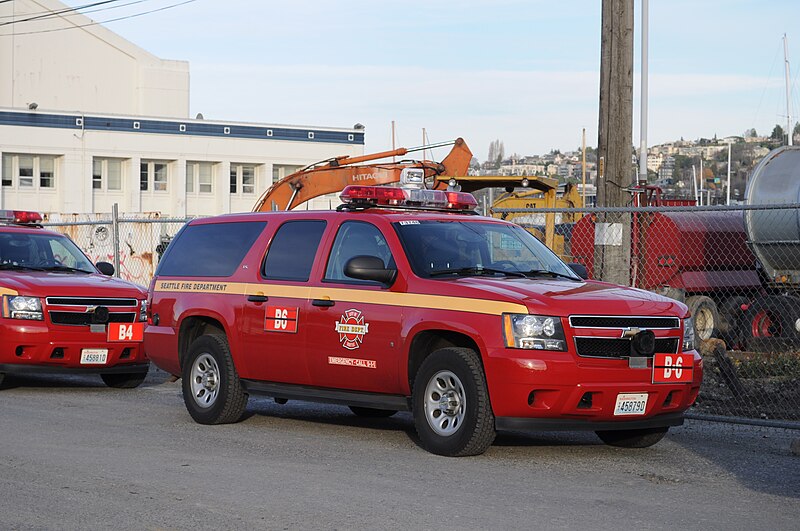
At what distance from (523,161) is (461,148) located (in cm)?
14570

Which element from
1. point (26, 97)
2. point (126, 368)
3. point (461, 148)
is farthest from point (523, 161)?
point (126, 368)

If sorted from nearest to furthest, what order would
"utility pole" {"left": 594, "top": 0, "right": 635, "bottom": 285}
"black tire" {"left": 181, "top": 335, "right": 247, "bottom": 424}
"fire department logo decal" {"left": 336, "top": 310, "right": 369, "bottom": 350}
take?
"fire department logo decal" {"left": 336, "top": 310, "right": 369, "bottom": 350} → "black tire" {"left": 181, "top": 335, "right": 247, "bottom": 424} → "utility pole" {"left": 594, "top": 0, "right": 635, "bottom": 285}

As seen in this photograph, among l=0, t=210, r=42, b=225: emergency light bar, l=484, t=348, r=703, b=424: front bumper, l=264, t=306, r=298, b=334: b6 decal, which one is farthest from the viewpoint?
l=0, t=210, r=42, b=225: emergency light bar

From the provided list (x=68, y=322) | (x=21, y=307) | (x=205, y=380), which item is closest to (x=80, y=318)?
(x=68, y=322)

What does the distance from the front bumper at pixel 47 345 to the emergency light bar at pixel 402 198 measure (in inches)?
166

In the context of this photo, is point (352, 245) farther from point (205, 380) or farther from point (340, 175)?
point (340, 175)

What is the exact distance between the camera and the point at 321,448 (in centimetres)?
959

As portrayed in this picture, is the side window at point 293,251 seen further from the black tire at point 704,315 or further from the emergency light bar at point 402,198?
the black tire at point 704,315

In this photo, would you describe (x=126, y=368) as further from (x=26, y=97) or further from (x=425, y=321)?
(x=26, y=97)

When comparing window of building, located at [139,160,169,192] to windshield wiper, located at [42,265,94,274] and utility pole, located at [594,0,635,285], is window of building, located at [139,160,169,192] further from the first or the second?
utility pole, located at [594,0,635,285]

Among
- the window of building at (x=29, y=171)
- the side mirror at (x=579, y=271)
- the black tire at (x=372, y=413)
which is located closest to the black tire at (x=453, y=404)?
the side mirror at (x=579, y=271)

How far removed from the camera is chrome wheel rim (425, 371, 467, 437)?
29.7 feet

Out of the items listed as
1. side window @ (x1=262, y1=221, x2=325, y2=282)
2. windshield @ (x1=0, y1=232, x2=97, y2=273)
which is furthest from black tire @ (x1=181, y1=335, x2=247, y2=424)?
windshield @ (x1=0, y1=232, x2=97, y2=273)

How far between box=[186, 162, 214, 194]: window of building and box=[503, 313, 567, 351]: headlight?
6110 centimetres
